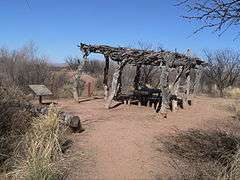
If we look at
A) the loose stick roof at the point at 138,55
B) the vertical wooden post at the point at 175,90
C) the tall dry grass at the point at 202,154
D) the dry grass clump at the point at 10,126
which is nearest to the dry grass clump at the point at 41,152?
the dry grass clump at the point at 10,126

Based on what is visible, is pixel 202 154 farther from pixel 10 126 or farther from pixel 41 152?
pixel 10 126

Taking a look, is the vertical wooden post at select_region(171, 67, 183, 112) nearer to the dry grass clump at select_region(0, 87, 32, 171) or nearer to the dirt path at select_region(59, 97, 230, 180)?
the dirt path at select_region(59, 97, 230, 180)

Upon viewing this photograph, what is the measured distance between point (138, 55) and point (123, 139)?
24.3 feet

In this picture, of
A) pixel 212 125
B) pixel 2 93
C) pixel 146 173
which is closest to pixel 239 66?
pixel 212 125

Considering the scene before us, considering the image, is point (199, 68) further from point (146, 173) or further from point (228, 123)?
point (146, 173)

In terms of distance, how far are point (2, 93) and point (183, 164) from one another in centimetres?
599

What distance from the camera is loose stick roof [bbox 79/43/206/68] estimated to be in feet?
61.1

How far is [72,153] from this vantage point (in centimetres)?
1005

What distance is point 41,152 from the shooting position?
8.76 meters

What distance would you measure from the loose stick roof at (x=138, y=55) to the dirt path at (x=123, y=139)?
6.76 ft

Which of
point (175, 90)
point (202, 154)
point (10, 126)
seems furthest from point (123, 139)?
point (175, 90)

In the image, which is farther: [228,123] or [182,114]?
[182,114]

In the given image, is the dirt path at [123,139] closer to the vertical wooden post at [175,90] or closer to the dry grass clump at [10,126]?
the vertical wooden post at [175,90]

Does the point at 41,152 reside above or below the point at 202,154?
above
